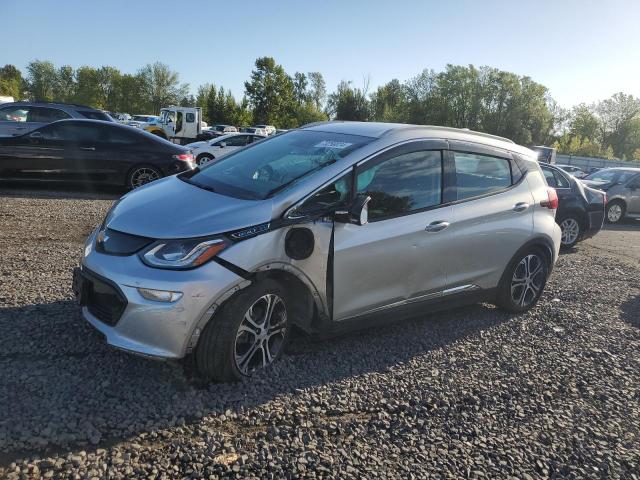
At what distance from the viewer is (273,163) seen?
4027 mm

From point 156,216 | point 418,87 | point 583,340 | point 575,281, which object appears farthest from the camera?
point 418,87

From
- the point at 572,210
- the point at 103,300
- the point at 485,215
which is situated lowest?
the point at 103,300

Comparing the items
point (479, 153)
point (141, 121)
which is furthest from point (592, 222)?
point (141, 121)

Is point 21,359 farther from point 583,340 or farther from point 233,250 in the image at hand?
point 583,340

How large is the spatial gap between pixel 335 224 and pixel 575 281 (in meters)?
4.68

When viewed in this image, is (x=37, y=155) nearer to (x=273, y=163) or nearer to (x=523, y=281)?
(x=273, y=163)

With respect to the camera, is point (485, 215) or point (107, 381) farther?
point (485, 215)

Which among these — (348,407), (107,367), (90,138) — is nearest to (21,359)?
(107,367)

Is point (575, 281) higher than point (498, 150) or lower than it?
lower

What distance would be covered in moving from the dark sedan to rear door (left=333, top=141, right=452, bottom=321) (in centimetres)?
708

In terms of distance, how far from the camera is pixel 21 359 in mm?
3375

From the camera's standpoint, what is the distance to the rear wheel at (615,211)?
1455 cm

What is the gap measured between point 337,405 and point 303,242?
41.6 inches

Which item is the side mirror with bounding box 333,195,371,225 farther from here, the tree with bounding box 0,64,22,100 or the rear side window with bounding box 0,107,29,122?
the tree with bounding box 0,64,22,100
